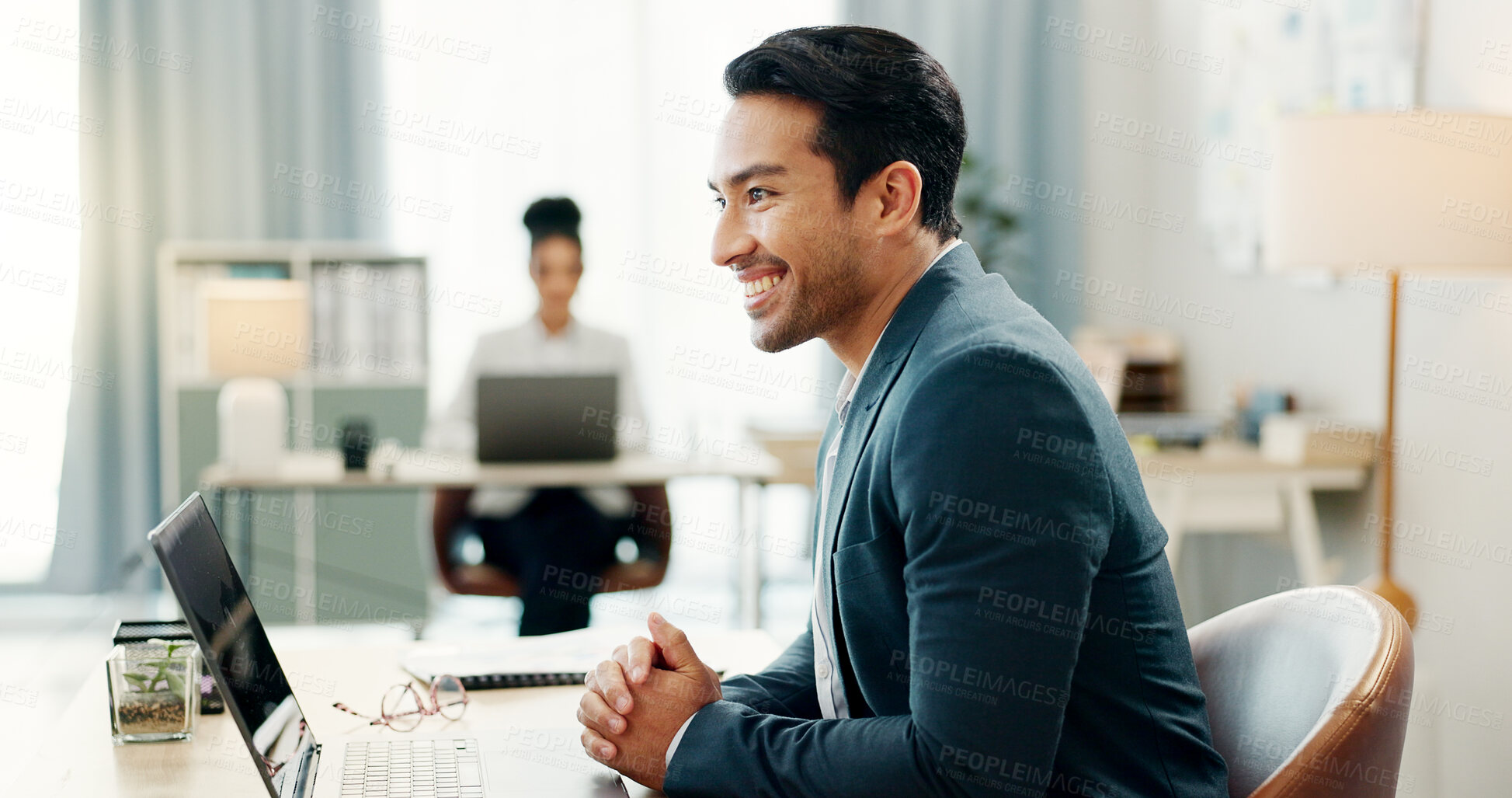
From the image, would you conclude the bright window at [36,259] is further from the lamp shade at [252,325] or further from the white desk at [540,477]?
the white desk at [540,477]

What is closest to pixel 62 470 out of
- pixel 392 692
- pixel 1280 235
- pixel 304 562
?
pixel 304 562

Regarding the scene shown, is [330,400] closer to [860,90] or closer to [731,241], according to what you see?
[731,241]

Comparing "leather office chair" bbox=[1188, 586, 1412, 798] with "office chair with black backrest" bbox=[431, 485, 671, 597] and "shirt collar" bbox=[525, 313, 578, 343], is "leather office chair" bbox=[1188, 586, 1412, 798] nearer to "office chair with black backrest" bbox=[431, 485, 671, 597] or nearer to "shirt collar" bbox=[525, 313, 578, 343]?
"office chair with black backrest" bbox=[431, 485, 671, 597]

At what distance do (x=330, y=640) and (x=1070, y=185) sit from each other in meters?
3.29

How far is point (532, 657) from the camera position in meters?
1.52

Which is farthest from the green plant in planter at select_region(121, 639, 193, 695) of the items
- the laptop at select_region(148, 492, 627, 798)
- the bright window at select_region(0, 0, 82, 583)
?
the bright window at select_region(0, 0, 82, 583)

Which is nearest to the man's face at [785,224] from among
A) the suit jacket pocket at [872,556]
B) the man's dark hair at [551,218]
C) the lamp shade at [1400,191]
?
the suit jacket pocket at [872,556]

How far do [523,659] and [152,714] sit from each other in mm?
424

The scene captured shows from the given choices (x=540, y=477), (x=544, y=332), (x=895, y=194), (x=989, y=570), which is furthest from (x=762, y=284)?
(x=544, y=332)

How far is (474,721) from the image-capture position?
132 centimetres

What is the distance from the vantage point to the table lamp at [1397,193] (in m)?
2.21

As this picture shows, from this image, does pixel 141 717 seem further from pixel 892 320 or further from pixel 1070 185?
pixel 1070 185

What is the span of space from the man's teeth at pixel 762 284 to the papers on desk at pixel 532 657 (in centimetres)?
41

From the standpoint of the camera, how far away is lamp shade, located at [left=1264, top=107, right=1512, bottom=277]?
2209 mm
